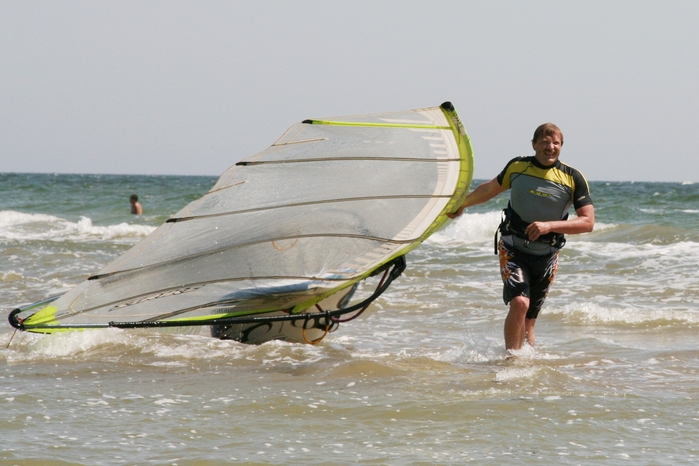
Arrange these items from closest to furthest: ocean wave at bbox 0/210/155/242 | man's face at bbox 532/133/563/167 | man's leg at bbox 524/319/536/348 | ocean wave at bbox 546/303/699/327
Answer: man's face at bbox 532/133/563/167
man's leg at bbox 524/319/536/348
ocean wave at bbox 546/303/699/327
ocean wave at bbox 0/210/155/242

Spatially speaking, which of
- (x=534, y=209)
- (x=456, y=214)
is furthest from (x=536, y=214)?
(x=456, y=214)

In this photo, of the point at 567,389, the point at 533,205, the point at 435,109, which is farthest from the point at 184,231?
the point at 567,389

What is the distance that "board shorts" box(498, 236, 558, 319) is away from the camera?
182 inches

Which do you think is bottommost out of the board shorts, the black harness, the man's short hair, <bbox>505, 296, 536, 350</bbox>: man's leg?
<bbox>505, 296, 536, 350</bbox>: man's leg

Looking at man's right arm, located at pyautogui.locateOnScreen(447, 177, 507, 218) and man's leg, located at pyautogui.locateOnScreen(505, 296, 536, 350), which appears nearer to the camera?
man's leg, located at pyautogui.locateOnScreen(505, 296, 536, 350)

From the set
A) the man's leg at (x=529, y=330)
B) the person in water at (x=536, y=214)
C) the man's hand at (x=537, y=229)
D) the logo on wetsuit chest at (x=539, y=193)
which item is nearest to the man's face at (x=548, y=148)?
the person in water at (x=536, y=214)

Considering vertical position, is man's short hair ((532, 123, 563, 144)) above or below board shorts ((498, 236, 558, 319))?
above

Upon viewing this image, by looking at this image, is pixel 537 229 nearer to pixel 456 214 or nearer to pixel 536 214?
pixel 536 214

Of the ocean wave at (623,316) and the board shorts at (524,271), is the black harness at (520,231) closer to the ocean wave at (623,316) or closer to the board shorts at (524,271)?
the board shorts at (524,271)

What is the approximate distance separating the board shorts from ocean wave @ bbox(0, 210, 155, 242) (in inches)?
492

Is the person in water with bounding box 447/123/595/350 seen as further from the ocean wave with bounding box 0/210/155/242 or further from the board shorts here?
the ocean wave with bounding box 0/210/155/242

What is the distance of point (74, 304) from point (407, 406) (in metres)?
2.16

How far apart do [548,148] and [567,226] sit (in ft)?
1.50

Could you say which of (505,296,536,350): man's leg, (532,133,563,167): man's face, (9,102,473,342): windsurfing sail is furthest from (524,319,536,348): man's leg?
(532,133,563,167): man's face
